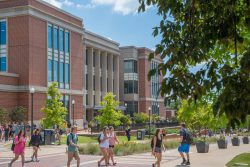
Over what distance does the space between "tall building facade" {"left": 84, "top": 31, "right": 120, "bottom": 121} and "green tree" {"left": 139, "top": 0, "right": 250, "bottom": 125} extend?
204 ft

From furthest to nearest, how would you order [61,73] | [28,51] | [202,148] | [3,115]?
[61,73] < [28,51] < [3,115] < [202,148]

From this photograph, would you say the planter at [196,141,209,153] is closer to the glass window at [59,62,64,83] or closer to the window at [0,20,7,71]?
the window at [0,20,7,71]

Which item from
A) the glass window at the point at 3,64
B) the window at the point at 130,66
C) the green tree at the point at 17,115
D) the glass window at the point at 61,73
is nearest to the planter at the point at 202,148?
the green tree at the point at 17,115

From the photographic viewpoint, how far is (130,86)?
285 ft

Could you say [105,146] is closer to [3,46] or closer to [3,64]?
[3,64]

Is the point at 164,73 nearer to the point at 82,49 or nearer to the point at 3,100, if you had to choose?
the point at 3,100

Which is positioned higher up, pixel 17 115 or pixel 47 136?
pixel 17 115

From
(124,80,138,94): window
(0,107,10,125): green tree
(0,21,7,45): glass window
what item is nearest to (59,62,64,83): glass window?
(0,21,7,45): glass window

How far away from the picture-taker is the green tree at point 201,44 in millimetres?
5344

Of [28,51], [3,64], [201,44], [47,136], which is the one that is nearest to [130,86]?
[3,64]

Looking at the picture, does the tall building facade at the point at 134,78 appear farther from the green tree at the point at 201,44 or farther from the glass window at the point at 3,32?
the green tree at the point at 201,44

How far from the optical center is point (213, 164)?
719 inches

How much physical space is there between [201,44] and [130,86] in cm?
8112

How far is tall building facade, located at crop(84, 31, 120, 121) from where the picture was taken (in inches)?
2813
